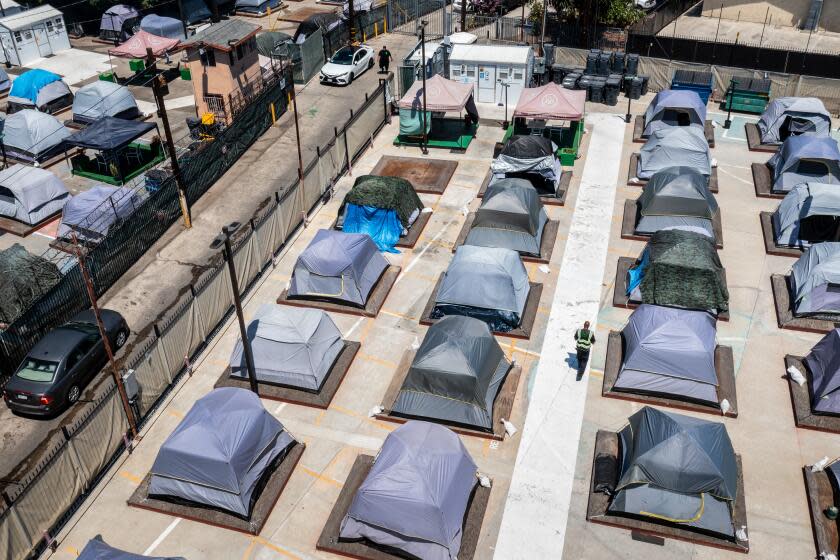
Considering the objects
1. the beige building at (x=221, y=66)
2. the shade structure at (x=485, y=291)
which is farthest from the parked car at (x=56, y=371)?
the beige building at (x=221, y=66)

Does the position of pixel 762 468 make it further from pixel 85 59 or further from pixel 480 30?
pixel 85 59

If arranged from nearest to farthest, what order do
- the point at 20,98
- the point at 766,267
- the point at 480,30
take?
the point at 766,267 < the point at 20,98 < the point at 480,30

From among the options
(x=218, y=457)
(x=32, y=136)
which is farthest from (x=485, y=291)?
(x=32, y=136)

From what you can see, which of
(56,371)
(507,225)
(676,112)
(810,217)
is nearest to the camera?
(56,371)

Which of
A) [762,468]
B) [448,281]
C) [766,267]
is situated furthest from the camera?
[766,267]

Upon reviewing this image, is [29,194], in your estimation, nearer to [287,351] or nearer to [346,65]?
[287,351]

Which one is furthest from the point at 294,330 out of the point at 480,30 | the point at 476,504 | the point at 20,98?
the point at 480,30

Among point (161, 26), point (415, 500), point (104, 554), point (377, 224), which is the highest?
point (161, 26)

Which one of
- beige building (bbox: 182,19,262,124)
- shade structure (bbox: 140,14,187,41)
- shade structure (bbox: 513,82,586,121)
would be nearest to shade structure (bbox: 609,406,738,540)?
shade structure (bbox: 513,82,586,121)
